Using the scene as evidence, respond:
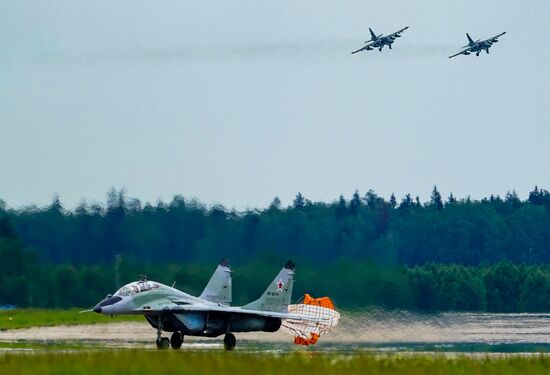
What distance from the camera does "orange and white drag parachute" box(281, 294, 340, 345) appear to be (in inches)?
1550

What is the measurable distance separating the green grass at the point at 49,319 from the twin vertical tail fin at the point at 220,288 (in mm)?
8955

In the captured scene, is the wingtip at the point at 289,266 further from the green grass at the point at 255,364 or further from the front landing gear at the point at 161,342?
the green grass at the point at 255,364

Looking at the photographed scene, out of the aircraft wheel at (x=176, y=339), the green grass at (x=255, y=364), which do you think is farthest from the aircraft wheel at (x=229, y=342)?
the green grass at (x=255, y=364)

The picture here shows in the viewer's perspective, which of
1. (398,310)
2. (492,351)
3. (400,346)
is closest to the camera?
(492,351)

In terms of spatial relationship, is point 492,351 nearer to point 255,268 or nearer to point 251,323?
point 251,323

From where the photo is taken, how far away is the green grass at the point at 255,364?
2398cm

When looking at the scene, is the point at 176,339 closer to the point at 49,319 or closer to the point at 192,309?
the point at 192,309

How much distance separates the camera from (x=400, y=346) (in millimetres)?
37812

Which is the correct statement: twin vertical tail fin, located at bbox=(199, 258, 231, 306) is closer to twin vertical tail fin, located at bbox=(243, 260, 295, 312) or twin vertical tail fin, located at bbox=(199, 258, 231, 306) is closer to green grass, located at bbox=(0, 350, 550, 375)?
twin vertical tail fin, located at bbox=(243, 260, 295, 312)

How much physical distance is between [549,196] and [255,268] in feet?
152

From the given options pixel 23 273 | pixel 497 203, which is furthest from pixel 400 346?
pixel 497 203

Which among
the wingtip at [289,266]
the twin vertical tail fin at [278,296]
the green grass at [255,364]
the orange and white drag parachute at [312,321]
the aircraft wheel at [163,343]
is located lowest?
the green grass at [255,364]

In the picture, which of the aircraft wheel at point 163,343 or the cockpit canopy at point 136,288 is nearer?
the aircraft wheel at point 163,343

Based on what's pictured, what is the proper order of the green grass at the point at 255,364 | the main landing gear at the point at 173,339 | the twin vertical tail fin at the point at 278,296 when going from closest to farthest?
the green grass at the point at 255,364, the main landing gear at the point at 173,339, the twin vertical tail fin at the point at 278,296
